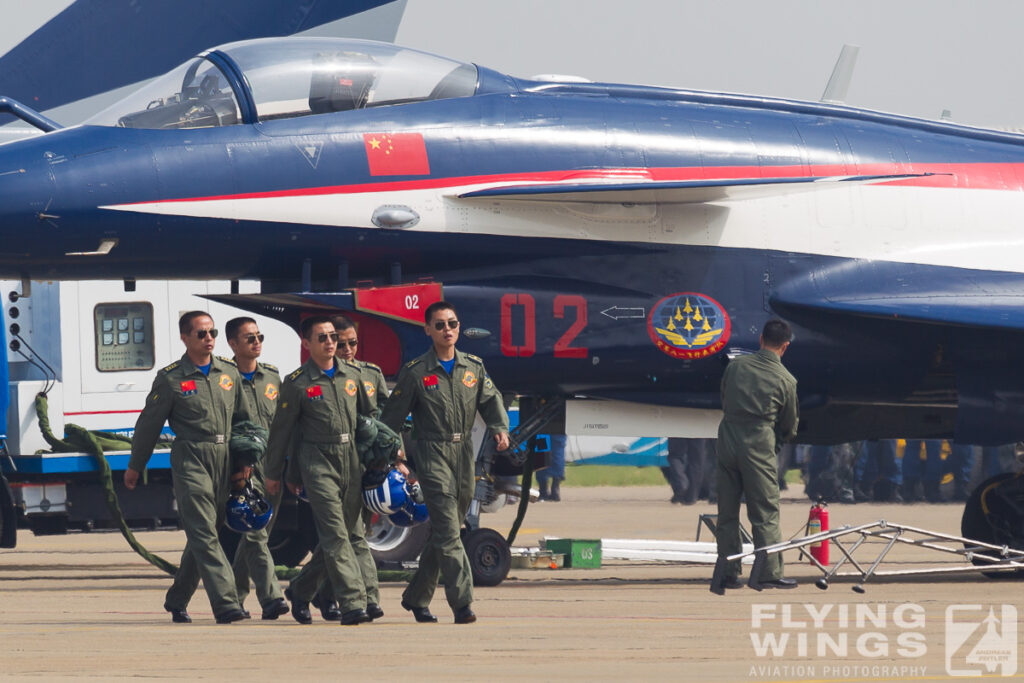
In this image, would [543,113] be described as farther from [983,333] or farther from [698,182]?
[983,333]

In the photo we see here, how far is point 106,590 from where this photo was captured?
37.9 ft

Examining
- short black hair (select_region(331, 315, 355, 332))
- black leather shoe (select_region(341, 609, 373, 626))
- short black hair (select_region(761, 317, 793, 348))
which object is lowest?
black leather shoe (select_region(341, 609, 373, 626))

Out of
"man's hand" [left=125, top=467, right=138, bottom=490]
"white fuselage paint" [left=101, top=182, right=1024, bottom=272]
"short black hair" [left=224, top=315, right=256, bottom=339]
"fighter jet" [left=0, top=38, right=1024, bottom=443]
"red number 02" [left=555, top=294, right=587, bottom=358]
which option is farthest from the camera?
"red number 02" [left=555, top=294, right=587, bottom=358]

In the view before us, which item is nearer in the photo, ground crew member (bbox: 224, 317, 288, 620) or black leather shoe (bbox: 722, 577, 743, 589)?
ground crew member (bbox: 224, 317, 288, 620)

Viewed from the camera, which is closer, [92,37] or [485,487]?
[485,487]

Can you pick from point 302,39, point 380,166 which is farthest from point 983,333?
point 302,39

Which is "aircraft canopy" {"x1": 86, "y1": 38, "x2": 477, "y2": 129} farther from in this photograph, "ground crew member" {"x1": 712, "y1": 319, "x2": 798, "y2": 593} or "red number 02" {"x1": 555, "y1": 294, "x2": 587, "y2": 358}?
"ground crew member" {"x1": 712, "y1": 319, "x2": 798, "y2": 593}

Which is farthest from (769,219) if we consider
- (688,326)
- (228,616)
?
(228,616)

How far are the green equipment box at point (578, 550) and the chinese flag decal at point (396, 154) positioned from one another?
396cm

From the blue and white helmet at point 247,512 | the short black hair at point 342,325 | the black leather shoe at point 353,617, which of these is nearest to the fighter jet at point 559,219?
the short black hair at point 342,325

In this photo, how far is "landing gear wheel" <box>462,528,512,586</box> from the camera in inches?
442

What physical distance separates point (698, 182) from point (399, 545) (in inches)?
150

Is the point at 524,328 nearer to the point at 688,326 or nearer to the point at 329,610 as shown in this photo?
the point at 688,326

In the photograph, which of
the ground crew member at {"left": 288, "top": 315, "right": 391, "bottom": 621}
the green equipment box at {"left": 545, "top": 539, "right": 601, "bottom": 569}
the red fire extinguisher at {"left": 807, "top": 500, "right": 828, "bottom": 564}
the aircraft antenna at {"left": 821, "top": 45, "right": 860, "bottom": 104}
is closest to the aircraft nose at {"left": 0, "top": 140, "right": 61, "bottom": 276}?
the ground crew member at {"left": 288, "top": 315, "right": 391, "bottom": 621}
